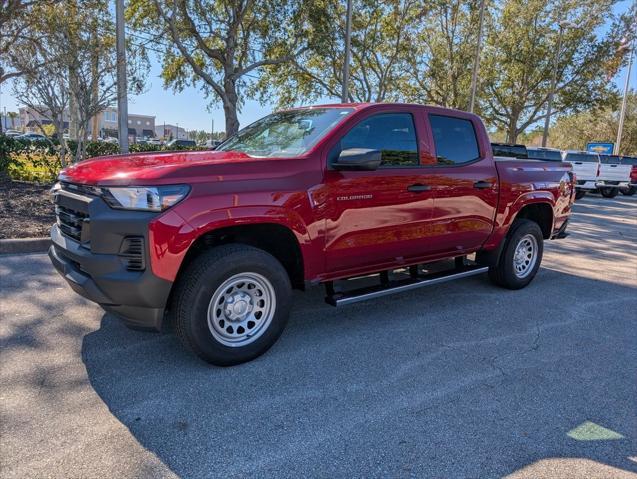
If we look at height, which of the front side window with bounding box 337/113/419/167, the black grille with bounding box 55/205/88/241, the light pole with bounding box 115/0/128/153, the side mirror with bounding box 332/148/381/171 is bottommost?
the black grille with bounding box 55/205/88/241

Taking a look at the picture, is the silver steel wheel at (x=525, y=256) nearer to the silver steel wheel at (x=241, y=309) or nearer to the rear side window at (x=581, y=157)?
the silver steel wheel at (x=241, y=309)

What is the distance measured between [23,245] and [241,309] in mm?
4471

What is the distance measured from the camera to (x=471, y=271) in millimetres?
5219

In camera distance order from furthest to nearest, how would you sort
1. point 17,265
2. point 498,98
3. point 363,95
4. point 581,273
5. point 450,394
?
1. point 498,98
2. point 363,95
3. point 581,273
4. point 17,265
5. point 450,394

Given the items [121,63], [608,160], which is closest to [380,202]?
[121,63]

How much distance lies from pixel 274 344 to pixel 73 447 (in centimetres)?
168

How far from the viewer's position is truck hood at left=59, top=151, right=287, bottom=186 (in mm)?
3090

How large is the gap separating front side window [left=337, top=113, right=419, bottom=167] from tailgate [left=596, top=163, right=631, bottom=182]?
63.5 ft

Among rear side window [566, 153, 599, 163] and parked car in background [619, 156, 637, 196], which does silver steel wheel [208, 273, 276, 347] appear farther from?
parked car in background [619, 156, 637, 196]

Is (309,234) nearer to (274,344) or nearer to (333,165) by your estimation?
(333,165)

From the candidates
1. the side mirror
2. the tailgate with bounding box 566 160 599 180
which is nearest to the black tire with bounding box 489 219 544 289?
the side mirror

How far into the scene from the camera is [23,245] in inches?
252

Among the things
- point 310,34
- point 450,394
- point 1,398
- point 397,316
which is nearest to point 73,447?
point 1,398

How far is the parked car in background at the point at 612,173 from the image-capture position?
65.7 ft
